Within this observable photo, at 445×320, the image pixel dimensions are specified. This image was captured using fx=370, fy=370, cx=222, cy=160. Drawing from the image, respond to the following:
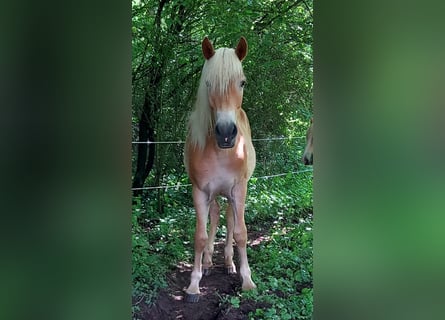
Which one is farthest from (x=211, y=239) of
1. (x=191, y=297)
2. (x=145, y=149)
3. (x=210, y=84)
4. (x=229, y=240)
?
(x=210, y=84)

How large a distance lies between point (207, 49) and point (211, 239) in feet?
2.54

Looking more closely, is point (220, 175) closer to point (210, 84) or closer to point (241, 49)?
point (210, 84)

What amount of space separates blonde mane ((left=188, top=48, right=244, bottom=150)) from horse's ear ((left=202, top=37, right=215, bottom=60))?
2cm

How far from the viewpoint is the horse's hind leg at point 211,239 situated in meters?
1.54

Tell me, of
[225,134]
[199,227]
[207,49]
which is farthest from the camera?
[199,227]

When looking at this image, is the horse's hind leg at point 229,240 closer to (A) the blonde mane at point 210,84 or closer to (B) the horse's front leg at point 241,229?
(B) the horse's front leg at point 241,229

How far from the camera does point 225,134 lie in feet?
4.29

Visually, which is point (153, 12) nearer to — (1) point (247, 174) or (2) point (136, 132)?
(2) point (136, 132)

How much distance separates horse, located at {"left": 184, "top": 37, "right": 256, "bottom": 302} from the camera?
1.35 metres

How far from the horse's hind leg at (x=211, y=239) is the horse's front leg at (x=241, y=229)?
0.09m

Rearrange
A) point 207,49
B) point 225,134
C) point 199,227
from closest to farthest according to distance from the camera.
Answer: point 225,134
point 207,49
point 199,227
